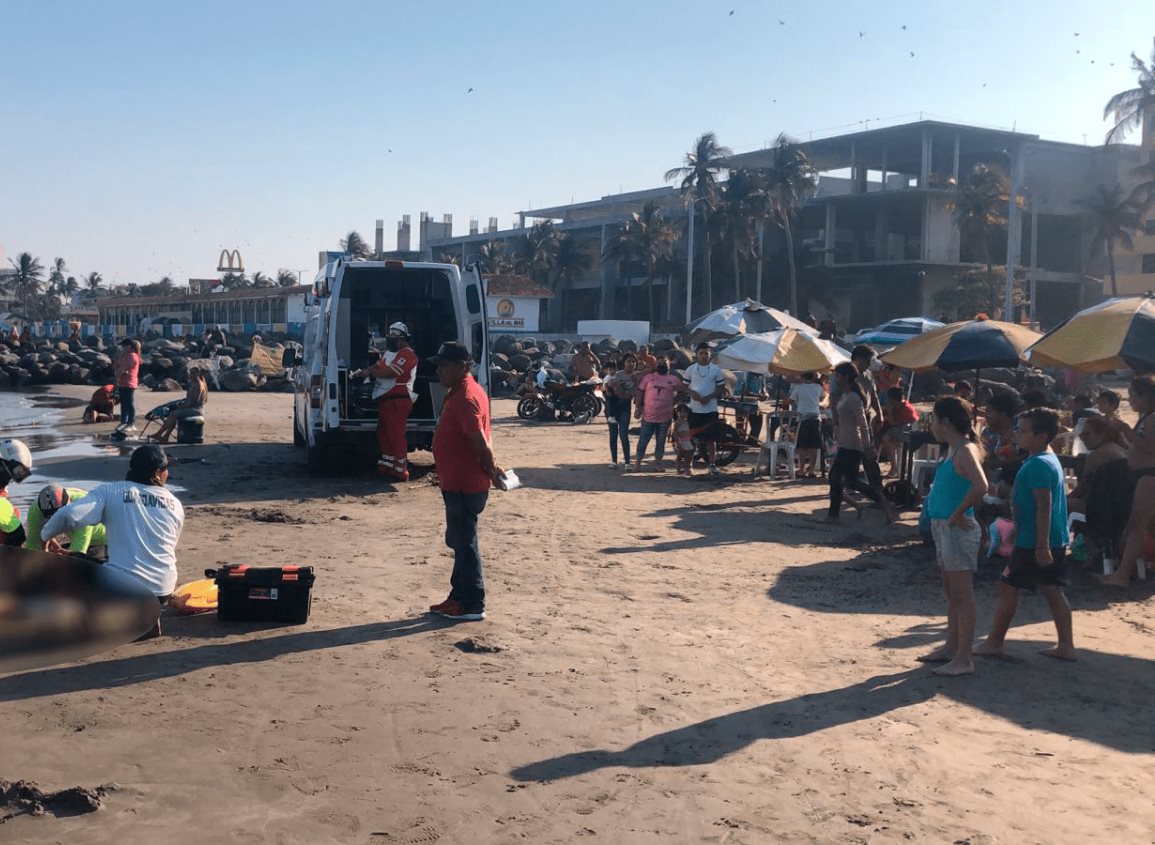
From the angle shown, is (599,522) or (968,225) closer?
(599,522)

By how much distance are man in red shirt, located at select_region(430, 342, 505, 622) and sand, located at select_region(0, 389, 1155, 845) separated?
0.21 metres

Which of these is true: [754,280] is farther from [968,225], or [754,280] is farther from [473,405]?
[473,405]

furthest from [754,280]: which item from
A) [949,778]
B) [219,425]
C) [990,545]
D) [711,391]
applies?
[949,778]

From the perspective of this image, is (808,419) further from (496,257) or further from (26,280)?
(26,280)

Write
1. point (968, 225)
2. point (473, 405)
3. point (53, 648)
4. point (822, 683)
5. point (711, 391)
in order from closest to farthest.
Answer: point (53, 648) → point (822, 683) → point (473, 405) → point (711, 391) → point (968, 225)

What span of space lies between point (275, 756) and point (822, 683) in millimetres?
2881

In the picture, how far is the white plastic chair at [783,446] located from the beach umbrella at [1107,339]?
4.25 metres

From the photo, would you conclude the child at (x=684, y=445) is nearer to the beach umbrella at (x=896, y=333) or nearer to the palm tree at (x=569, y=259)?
the beach umbrella at (x=896, y=333)

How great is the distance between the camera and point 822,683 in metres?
6.00

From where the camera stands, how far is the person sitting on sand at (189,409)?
17094 millimetres

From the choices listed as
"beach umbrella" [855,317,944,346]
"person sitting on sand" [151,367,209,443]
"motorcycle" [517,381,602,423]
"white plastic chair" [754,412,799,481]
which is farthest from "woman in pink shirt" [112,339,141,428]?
"beach umbrella" [855,317,944,346]

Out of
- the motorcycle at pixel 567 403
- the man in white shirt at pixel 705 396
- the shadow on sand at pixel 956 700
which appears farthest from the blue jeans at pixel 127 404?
the shadow on sand at pixel 956 700

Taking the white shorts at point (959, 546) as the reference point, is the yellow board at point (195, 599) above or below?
below

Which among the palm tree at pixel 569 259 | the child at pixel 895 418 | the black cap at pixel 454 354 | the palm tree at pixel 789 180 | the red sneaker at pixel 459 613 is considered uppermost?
the palm tree at pixel 789 180
